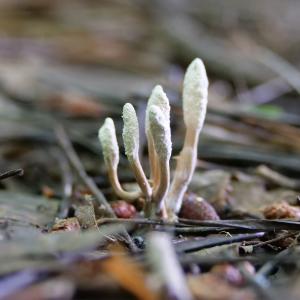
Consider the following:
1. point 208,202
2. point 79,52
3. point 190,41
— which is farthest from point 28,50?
point 208,202

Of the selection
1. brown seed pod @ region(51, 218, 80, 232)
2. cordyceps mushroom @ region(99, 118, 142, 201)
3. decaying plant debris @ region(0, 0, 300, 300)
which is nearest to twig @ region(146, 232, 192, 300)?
decaying plant debris @ region(0, 0, 300, 300)

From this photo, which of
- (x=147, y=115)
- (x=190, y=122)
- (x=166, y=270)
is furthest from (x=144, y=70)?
(x=166, y=270)

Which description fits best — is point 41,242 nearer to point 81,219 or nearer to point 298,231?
point 81,219

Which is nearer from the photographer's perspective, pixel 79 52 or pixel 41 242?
pixel 41 242

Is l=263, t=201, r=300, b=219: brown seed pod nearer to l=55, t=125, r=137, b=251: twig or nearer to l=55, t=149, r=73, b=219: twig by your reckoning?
l=55, t=125, r=137, b=251: twig

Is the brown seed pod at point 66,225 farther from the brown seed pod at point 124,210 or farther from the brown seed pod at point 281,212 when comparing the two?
the brown seed pod at point 281,212

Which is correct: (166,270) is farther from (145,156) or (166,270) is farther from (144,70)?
(144,70)
